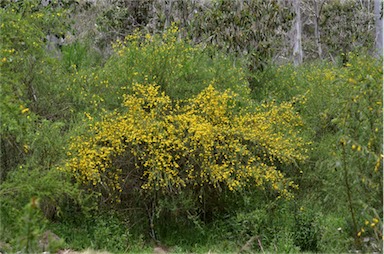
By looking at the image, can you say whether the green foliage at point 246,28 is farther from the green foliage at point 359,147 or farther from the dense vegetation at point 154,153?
the green foliage at point 359,147

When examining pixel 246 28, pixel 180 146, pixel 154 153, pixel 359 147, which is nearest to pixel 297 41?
pixel 246 28

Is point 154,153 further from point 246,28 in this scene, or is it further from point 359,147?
point 246,28

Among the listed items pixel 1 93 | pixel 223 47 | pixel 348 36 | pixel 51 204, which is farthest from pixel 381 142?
pixel 348 36

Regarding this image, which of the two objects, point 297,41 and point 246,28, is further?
point 297,41

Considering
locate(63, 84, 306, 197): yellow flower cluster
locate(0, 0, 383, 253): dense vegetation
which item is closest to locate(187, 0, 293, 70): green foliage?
locate(0, 0, 383, 253): dense vegetation

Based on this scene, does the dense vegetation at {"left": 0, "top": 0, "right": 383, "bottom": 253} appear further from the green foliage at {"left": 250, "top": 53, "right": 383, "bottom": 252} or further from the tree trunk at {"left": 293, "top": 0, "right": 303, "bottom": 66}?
the tree trunk at {"left": 293, "top": 0, "right": 303, "bottom": 66}

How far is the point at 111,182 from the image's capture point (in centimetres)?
849

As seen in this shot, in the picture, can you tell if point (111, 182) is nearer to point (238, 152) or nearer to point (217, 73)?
point (238, 152)

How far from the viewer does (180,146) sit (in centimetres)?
830

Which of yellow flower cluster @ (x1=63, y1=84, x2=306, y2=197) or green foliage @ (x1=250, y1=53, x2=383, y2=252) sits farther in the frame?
yellow flower cluster @ (x1=63, y1=84, x2=306, y2=197)

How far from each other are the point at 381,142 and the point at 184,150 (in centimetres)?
355

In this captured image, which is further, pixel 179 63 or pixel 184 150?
pixel 179 63

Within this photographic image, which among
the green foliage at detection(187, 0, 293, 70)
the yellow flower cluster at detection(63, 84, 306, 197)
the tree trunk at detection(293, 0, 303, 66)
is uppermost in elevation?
the green foliage at detection(187, 0, 293, 70)

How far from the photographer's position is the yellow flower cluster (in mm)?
8281
